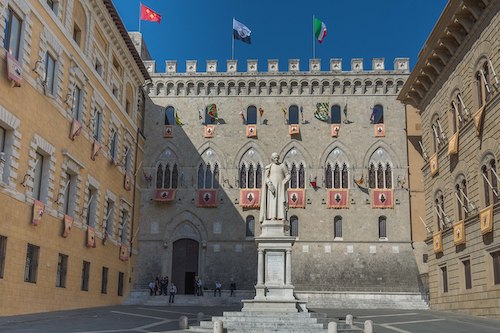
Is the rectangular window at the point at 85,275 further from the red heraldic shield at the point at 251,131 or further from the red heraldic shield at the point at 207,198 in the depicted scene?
the red heraldic shield at the point at 251,131

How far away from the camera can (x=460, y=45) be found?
26.4 metres

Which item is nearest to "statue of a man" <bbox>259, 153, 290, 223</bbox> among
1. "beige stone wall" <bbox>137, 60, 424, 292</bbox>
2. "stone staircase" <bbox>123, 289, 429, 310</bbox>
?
"stone staircase" <bbox>123, 289, 429, 310</bbox>

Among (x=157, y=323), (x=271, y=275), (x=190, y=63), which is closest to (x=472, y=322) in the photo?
(x=271, y=275)

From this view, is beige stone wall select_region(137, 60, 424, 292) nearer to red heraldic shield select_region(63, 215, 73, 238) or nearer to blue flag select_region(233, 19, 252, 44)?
blue flag select_region(233, 19, 252, 44)

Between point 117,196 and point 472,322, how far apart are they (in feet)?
69.6

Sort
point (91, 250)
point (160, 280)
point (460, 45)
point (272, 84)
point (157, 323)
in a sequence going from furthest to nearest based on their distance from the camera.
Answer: point (272, 84), point (160, 280), point (91, 250), point (460, 45), point (157, 323)

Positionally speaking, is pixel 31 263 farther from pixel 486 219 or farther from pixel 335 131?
pixel 335 131

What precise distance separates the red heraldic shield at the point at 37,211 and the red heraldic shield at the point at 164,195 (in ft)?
61.3

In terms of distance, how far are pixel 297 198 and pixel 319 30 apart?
11.8 metres

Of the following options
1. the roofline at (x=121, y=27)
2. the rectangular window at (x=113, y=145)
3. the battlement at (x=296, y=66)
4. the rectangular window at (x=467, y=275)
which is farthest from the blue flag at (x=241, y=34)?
the rectangular window at (x=467, y=275)

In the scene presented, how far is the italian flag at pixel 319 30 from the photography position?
41.6 m

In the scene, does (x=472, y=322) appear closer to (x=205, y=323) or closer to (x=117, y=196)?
(x=205, y=323)

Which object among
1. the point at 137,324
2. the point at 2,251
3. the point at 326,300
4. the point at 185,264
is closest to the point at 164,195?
the point at 185,264

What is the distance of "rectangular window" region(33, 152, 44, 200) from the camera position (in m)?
23.4
